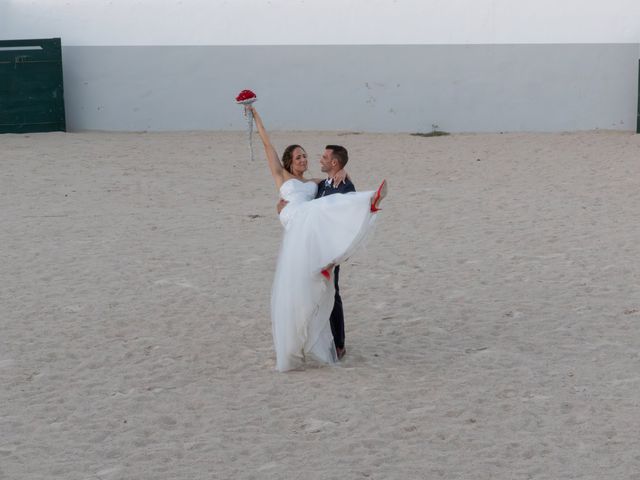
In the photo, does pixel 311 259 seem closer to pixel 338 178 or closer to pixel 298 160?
pixel 338 178

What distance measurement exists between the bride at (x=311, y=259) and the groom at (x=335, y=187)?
156 mm

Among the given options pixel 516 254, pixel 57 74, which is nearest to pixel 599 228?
pixel 516 254

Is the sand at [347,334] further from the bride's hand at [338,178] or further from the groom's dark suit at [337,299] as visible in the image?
the bride's hand at [338,178]

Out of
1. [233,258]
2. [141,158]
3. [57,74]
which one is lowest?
[233,258]

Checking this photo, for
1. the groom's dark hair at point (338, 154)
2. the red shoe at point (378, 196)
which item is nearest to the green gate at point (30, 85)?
the groom's dark hair at point (338, 154)

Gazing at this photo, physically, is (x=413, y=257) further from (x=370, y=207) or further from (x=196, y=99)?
(x=196, y=99)

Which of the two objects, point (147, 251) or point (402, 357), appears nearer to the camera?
point (402, 357)

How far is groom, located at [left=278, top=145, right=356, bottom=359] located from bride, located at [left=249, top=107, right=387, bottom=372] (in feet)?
0.51

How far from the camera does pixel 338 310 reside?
706cm

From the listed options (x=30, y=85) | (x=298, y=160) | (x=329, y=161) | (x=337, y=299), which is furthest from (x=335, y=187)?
(x=30, y=85)

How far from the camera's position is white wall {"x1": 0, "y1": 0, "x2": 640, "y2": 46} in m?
17.2

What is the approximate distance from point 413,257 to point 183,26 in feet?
30.6

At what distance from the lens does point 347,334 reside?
7.74 meters

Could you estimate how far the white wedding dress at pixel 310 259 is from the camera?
659cm
